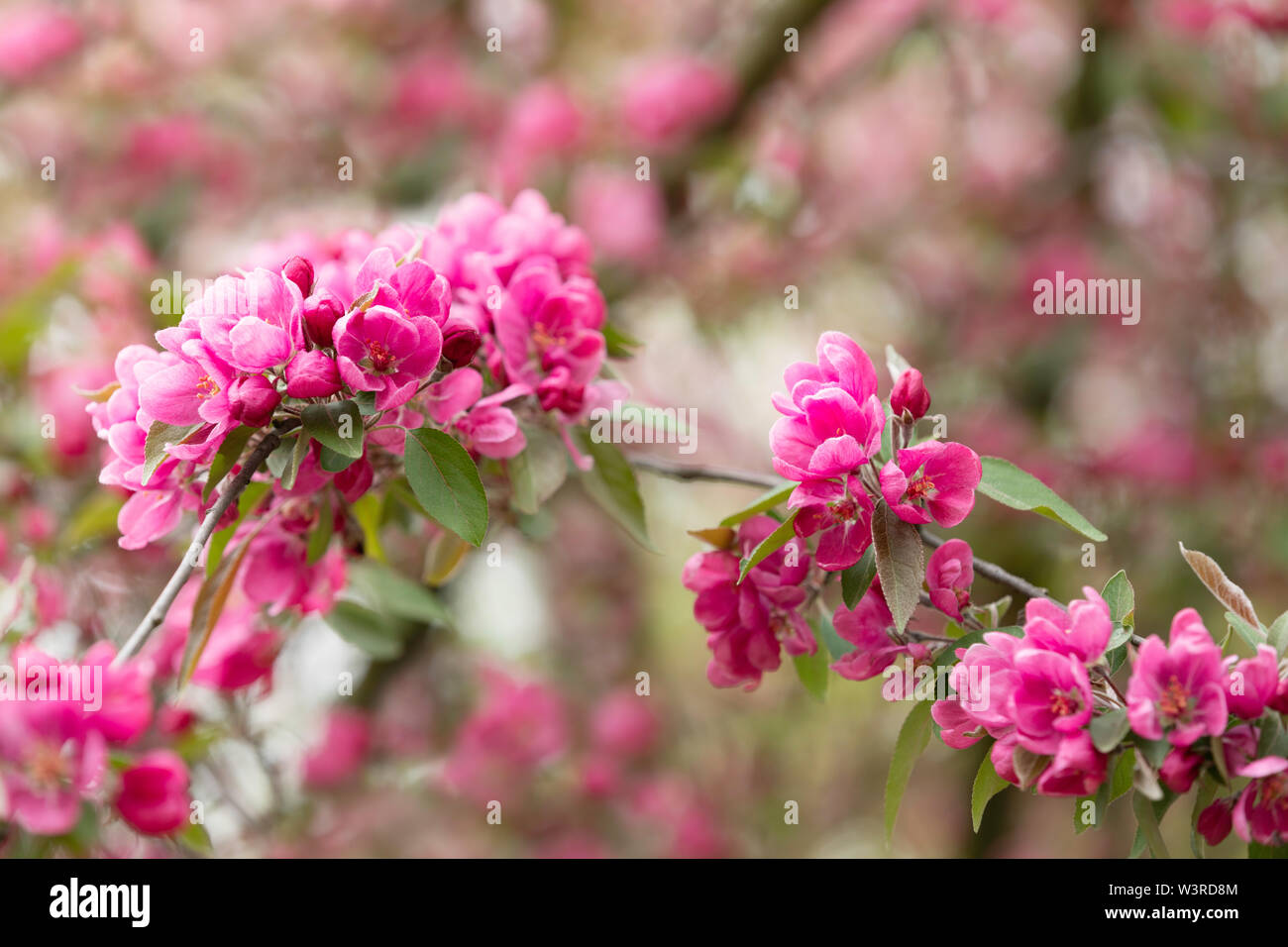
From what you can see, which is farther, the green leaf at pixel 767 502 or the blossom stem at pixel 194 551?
the green leaf at pixel 767 502

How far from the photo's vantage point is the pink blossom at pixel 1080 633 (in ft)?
2.32

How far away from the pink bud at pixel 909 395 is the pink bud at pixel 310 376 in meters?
0.42

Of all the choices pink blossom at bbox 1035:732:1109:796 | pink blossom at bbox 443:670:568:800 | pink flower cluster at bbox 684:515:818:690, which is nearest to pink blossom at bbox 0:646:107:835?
pink flower cluster at bbox 684:515:818:690

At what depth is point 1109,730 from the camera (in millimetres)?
688

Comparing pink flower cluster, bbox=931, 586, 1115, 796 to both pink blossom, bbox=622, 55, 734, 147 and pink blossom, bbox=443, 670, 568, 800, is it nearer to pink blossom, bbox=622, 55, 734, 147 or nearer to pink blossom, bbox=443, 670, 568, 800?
pink blossom, bbox=443, 670, 568, 800

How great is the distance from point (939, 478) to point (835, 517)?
0.08 metres

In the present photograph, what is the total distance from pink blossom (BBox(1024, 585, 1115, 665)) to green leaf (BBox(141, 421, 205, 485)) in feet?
1.99

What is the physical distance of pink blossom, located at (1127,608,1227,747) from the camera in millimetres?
683

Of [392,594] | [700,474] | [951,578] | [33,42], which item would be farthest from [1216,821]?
[33,42]

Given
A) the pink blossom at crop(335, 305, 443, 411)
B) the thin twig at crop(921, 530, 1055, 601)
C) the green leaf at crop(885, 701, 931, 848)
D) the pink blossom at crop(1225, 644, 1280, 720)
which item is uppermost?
the pink blossom at crop(335, 305, 443, 411)

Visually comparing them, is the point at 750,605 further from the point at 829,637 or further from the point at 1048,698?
the point at 1048,698

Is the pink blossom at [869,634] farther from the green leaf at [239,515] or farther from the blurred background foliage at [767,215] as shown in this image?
the blurred background foliage at [767,215]

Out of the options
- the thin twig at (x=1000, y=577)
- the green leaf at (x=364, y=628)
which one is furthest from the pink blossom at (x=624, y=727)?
the thin twig at (x=1000, y=577)
